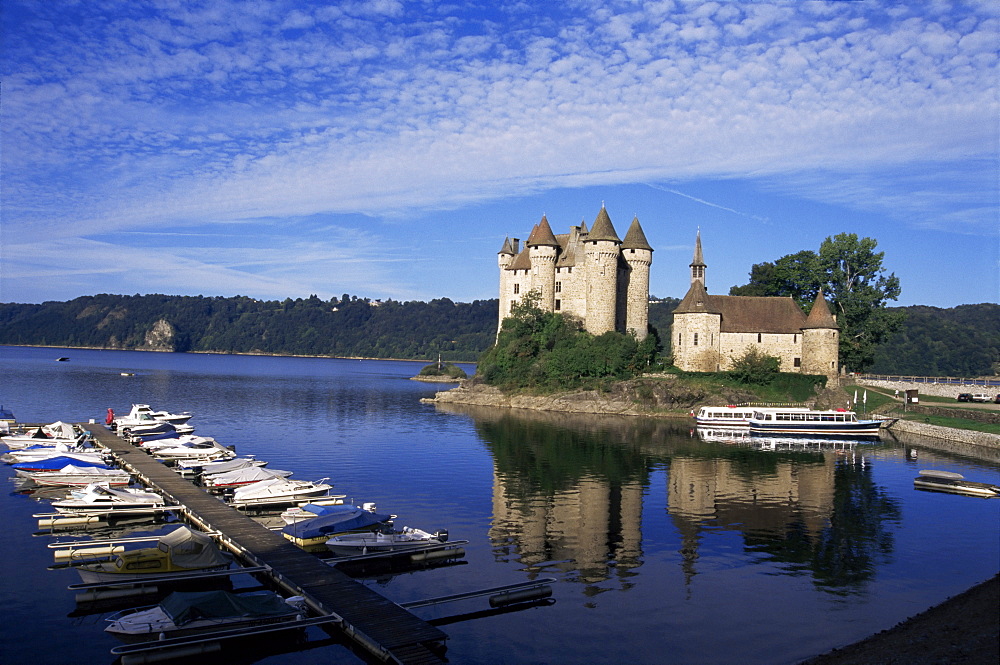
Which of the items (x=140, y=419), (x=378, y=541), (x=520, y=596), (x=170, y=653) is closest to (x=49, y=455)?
(x=140, y=419)

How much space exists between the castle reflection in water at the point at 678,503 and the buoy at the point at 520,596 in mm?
1795

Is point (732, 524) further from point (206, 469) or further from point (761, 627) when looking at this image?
point (206, 469)

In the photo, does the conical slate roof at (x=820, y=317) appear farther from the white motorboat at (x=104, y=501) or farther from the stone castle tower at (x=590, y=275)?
the white motorboat at (x=104, y=501)

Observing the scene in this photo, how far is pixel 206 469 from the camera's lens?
111 ft

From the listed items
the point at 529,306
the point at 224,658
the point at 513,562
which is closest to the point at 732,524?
the point at 513,562

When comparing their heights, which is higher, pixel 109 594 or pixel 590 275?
pixel 590 275

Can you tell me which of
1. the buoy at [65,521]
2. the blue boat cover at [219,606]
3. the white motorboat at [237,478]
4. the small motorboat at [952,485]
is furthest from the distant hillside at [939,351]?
the blue boat cover at [219,606]

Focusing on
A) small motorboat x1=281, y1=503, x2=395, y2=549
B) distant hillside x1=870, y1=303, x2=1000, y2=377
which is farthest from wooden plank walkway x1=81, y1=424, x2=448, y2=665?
distant hillside x1=870, y1=303, x2=1000, y2=377

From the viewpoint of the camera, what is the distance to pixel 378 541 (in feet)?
73.8

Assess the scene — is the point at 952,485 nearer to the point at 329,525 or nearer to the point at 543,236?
the point at 329,525

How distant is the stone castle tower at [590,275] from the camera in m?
73.4

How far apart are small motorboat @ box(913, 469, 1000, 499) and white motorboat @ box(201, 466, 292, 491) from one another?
28.3m

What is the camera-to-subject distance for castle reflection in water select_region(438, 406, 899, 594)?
23.2m

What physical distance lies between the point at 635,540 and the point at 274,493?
1338cm
